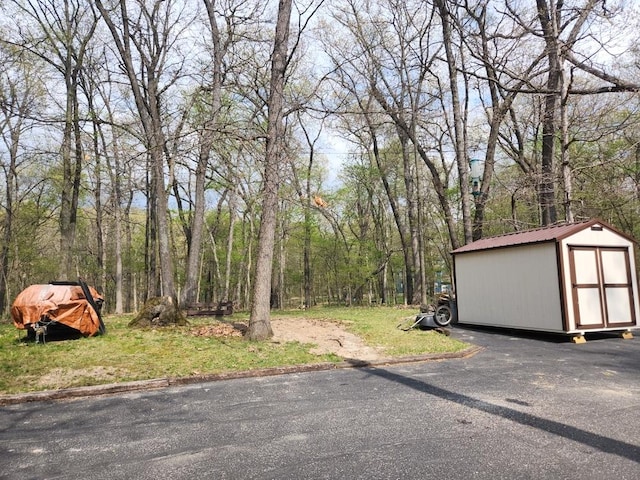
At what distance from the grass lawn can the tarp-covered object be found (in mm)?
401

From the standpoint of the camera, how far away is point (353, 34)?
19438 millimetres

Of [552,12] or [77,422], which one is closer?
[77,422]

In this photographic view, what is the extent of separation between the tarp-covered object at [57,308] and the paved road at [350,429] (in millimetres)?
3517

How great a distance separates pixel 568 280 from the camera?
8922 millimetres

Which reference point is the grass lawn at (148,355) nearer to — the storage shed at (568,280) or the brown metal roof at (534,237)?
the storage shed at (568,280)

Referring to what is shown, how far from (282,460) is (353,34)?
20431mm

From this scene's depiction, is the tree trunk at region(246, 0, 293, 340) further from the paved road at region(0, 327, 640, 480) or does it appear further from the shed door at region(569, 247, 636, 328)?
the shed door at region(569, 247, 636, 328)

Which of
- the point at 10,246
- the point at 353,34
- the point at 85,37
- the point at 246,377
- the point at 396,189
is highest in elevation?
the point at 353,34

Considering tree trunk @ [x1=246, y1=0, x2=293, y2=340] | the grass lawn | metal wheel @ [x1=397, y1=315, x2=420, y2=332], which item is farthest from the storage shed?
tree trunk @ [x1=246, y1=0, x2=293, y2=340]

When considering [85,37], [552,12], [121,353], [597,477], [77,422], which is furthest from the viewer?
[85,37]

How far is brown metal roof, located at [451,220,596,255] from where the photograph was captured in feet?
30.3

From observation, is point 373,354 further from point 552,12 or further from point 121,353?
point 552,12

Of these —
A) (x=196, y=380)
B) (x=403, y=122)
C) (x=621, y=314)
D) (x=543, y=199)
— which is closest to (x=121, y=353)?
(x=196, y=380)

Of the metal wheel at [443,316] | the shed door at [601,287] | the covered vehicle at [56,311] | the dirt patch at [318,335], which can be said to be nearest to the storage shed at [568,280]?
the shed door at [601,287]
